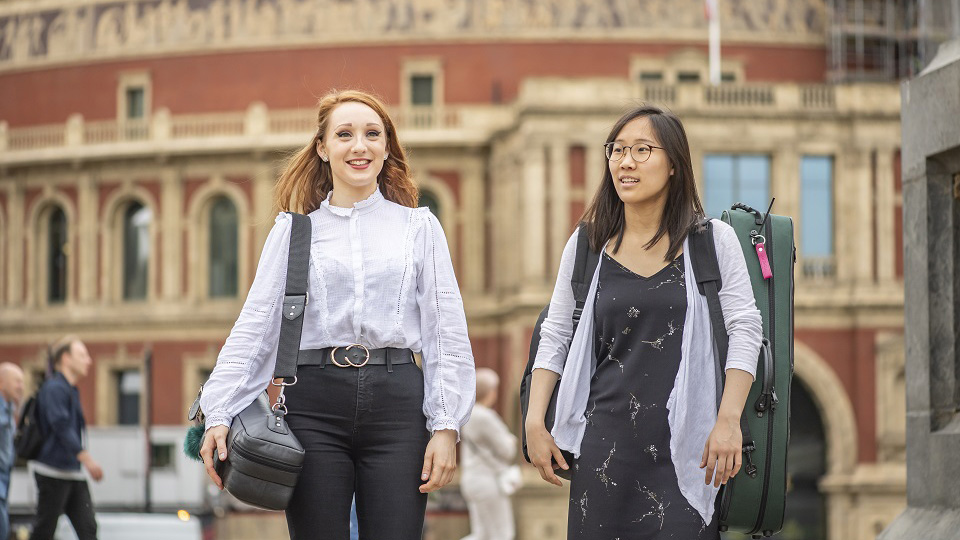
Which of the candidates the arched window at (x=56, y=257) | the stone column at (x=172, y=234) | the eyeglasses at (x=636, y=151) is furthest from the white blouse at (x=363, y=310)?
the arched window at (x=56, y=257)

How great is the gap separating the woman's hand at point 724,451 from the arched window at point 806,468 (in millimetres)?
26978

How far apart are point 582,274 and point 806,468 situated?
90.2ft

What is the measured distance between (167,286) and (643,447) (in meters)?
31.9

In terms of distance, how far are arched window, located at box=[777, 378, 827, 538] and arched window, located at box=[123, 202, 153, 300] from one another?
48.7 ft

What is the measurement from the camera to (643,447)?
190 inches

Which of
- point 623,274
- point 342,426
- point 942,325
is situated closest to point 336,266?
point 342,426

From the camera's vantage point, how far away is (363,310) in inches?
192

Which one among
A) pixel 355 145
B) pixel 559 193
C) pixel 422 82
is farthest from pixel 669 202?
pixel 422 82

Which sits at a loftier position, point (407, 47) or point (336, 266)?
point (407, 47)

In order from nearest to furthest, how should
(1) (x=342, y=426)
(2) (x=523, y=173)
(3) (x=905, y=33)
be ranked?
(1) (x=342, y=426), (2) (x=523, y=173), (3) (x=905, y=33)

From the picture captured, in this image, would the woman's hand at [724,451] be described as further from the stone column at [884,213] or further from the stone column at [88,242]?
the stone column at [88,242]

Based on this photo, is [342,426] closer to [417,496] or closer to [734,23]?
[417,496]

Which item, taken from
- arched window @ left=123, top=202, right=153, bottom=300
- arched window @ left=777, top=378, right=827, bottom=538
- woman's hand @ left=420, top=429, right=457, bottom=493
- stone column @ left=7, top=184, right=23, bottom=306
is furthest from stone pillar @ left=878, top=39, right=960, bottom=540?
stone column @ left=7, top=184, right=23, bottom=306

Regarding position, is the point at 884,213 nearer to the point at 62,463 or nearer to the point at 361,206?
the point at 62,463
